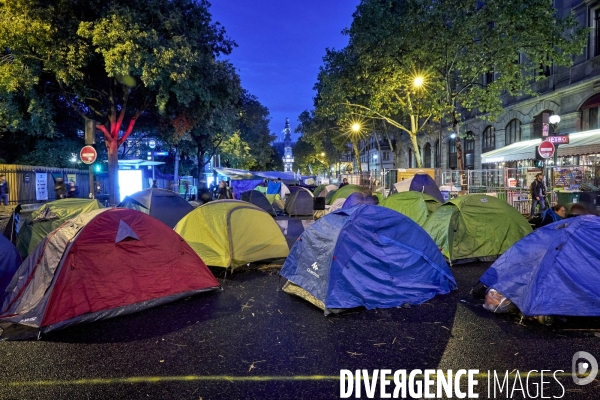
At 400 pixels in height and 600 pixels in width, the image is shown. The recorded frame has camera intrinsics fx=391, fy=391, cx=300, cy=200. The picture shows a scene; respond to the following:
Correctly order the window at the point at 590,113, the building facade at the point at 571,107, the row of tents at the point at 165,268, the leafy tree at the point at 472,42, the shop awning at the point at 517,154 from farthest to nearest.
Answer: the window at the point at 590,113 → the shop awning at the point at 517,154 → the building facade at the point at 571,107 → the leafy tree at the point at 472,42 → the row of tents at the point at 165,268

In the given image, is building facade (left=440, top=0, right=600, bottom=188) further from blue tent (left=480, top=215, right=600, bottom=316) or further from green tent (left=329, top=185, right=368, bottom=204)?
blue tent (left=480, top=215, right=600, bottom=316)

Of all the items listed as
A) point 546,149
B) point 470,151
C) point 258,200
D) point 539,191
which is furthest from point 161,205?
point 470,151

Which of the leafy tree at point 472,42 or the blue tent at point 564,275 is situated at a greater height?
the leafy tree at point 472,42

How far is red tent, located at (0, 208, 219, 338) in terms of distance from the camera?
5.34 m

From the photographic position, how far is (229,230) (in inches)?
325

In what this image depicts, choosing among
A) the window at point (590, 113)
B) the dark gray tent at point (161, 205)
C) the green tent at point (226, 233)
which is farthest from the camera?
the window at point (590, 113)

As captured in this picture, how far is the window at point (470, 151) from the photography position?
31.8m

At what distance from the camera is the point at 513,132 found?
26812 mm

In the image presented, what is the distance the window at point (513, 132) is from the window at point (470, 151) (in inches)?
163

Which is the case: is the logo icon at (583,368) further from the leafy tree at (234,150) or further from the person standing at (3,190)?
the leafy tree at (234,150)

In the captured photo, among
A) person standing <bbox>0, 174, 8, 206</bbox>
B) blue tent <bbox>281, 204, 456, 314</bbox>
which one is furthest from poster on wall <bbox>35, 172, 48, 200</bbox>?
blue tent <bbox>281, 204, 456, 314</bbox>

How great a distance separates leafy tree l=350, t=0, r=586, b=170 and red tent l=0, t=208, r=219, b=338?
585 inches

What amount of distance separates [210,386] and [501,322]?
13.5 feet

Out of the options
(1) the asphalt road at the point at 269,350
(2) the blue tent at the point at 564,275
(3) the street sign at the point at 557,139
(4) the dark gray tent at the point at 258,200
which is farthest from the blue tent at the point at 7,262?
(3) the street sign at the point at 557,139
